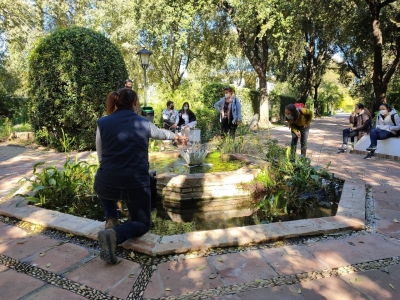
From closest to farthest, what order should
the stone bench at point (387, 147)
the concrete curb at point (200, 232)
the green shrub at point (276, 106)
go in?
the concrete curb at point (200, 232), the stone bench at point (387, 147), the green shrub at point (276, 106)

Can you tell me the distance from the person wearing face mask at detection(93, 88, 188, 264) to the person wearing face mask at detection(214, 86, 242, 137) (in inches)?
186

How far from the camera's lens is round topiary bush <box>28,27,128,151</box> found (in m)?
7.27

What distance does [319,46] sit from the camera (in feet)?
78.9

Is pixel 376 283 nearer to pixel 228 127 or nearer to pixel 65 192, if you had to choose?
pixel 65 192

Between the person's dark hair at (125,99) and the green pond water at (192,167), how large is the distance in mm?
2311

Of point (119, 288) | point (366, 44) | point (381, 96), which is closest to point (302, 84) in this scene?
point (366, 44)

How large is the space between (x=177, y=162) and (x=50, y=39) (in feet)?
16.2

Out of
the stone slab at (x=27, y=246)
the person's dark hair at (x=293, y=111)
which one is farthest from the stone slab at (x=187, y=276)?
the person's dark hair at (x=293, y=111)

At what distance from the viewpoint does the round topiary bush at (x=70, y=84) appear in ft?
23.8

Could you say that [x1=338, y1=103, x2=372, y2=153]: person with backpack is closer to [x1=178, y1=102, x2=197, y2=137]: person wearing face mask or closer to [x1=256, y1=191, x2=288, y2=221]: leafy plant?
[x1=178, y1=102, x2=197, y2=137]: person wearing face mask

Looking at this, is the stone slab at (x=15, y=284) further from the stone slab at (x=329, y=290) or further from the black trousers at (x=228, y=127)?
the black trousers at (x=228, y=127)

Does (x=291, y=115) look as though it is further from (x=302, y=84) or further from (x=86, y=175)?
(x=302, y=84)

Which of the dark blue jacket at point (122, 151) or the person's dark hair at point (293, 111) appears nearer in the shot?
the dark blue jacket at point (122, 151)

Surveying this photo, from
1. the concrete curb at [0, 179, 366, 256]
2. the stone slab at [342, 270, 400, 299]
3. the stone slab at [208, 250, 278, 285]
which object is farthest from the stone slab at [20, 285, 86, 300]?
the stone slab at [342, 270, 400, 299]
